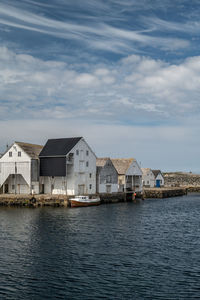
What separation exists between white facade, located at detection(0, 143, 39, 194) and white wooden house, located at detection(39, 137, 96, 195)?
202 cm

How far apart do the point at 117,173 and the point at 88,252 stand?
2196 inches

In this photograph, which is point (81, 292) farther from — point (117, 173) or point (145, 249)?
point (117, 173)

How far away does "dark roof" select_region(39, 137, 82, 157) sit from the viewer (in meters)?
71.8

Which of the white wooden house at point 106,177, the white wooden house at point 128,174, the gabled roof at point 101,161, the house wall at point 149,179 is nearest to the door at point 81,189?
the white wooden house at point 106,177

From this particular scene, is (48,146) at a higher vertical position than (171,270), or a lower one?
higher

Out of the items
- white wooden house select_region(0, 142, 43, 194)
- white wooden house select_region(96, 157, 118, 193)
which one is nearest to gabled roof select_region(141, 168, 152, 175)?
white wooden house select_region(96, 157, 118, 193)

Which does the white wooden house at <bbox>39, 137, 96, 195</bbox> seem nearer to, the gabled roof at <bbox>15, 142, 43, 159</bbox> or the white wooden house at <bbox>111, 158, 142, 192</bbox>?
the gabled roof at <bbox>15, 142, 43, 159</bbox>

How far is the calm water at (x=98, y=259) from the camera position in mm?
21469

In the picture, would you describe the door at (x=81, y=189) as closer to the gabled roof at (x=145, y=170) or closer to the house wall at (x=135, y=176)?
the house wall at (x=135, y=176)

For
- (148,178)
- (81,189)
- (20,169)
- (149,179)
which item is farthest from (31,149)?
(149,179)

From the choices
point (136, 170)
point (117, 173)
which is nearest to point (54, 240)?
point (117, 173)

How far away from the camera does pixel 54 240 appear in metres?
35.1

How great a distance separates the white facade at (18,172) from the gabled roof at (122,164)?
2529cm

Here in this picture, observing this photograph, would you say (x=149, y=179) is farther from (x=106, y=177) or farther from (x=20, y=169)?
(x=20, y=169)
